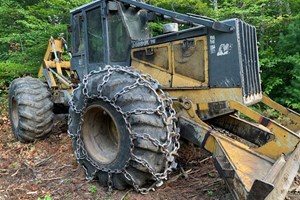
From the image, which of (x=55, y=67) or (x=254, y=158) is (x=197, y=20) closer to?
(x=254, y=158)

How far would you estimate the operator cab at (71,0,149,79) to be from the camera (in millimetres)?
4773

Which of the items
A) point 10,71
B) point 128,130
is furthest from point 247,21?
point 128,130

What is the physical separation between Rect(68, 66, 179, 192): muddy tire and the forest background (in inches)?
206

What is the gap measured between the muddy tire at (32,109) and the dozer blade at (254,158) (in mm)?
2776

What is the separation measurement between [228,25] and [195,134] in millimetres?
1281

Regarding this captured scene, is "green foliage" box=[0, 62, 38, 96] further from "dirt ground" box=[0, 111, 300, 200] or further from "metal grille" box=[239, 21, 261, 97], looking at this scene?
"metal grille" box=[239, 21, 261, 97]

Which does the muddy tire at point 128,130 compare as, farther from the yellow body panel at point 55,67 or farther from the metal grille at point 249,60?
the yellow body panel at point 55,67

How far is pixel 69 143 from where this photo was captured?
18.8 ft

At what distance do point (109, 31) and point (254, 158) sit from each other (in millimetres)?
2750

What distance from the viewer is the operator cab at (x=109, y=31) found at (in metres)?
4.77

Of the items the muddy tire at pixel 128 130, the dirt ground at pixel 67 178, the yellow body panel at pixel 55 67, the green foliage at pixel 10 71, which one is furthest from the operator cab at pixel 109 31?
the green foliage at pixel 10 71

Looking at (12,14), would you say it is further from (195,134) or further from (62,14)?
(195,134)

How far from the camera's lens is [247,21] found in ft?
31.6

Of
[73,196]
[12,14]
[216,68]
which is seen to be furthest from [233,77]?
[12,14]
